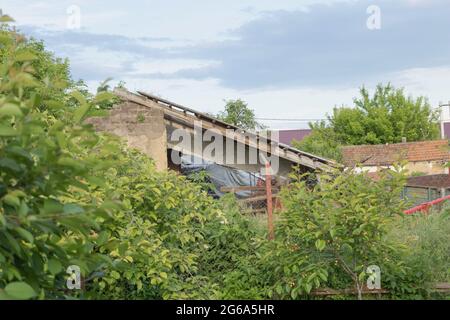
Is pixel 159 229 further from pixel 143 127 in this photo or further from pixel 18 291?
pixel 143 127

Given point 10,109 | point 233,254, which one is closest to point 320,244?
point 233,254

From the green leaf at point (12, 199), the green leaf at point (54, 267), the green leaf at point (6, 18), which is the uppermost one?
the green leaf at point (6, 18)

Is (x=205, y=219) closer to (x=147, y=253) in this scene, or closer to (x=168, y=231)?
(x=168, y=231)

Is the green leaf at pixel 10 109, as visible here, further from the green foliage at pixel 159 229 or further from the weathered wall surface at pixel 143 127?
the weathered wall surface at pixel 143 127

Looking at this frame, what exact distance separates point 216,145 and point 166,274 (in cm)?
1091

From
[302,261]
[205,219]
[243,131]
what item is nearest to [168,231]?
[205,219]

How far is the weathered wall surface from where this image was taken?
1698 cm

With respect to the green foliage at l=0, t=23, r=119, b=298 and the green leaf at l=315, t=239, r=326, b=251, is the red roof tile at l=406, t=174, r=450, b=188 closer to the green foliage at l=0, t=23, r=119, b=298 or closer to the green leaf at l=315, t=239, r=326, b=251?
the green leaf at l=315, t=239, r=326, b=251

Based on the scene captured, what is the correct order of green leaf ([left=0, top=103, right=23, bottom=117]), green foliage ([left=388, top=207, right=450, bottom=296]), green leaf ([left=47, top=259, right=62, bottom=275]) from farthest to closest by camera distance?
1. green foliage ([left=388, top=207, right=450, bottom=296])
2. green leaf ([left=47, top=259, right=62, bottom=275])
3. green leaf ([left=0, top=103, right=23, bottom=117])

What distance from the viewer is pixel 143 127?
17203mm

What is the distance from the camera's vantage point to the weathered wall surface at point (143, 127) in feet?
55.7

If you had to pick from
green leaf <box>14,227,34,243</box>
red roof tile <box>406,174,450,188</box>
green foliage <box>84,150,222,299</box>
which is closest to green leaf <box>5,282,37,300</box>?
green leaf <box>14,227,34,243</box>

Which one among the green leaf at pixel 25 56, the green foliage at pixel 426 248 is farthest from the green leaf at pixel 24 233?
the green foliage at pixel 426 248
